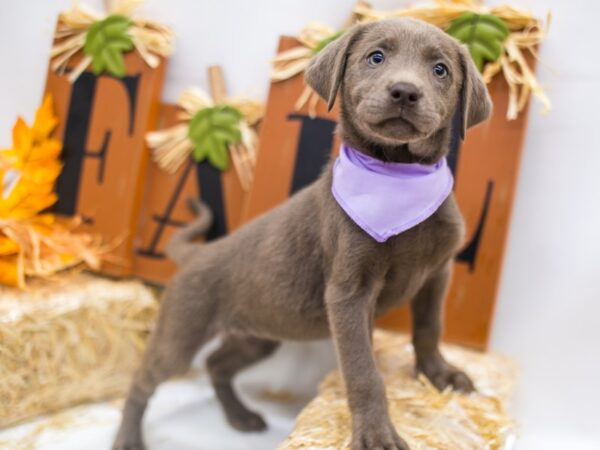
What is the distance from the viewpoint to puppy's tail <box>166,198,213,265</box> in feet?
7.57

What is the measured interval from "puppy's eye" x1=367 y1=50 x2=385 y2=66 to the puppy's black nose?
18 centimetres

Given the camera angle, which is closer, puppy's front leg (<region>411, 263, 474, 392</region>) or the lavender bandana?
the lavender bandana

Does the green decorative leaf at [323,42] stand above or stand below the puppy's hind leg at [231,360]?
above

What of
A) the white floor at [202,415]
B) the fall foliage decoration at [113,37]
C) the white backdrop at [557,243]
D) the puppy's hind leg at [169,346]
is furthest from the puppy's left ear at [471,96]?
the fall foliage decoration at [113,37]

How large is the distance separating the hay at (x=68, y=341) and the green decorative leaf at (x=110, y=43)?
832 mm

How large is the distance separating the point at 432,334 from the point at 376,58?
0.81 m

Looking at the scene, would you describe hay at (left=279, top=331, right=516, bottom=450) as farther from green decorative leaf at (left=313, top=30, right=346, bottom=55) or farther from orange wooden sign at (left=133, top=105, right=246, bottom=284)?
green decorative leaf at (left=313, top=30, right=346, bottom=55)

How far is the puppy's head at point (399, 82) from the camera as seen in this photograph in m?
1.46

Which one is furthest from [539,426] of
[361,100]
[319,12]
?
[319,12]

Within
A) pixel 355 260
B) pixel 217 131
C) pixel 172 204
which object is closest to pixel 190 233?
pixel 172 204

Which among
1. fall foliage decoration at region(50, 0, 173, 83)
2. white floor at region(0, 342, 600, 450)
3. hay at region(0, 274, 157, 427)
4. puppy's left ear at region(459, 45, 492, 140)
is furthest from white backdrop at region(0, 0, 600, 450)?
hay at region(0, 274, 157, 427)

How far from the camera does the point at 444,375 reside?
188cm

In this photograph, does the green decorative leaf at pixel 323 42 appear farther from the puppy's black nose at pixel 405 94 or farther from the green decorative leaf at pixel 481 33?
the puppy's black nose at pixel 405 94

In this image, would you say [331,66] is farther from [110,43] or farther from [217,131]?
[110,43]
